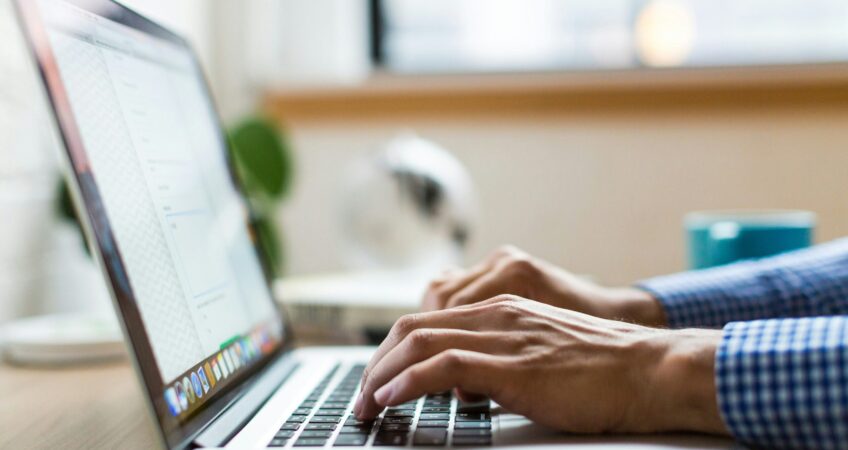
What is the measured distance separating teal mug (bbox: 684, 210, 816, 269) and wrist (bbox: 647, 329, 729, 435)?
546mm

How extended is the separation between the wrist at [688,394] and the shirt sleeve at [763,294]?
1.12 feet

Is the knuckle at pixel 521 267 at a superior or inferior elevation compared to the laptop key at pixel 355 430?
superior

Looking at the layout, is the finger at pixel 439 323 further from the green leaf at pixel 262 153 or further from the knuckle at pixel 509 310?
the green leaf at pixel 262 153

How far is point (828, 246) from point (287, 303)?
0.60 m

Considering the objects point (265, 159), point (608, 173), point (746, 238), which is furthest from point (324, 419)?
point (608, 173)

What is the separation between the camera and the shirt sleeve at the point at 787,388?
0.46 meters

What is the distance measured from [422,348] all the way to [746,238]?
2.03 feet

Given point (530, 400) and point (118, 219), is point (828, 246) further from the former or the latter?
point (118, 219)

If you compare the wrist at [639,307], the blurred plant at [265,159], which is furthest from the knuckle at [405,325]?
the blurred plant at [265,159]

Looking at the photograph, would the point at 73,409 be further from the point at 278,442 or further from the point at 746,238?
the point at 746,238

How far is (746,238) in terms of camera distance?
1000 mm

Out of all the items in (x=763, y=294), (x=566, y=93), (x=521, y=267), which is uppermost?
(x=566, y=93)

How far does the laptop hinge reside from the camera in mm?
490

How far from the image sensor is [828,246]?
0.90 meters
